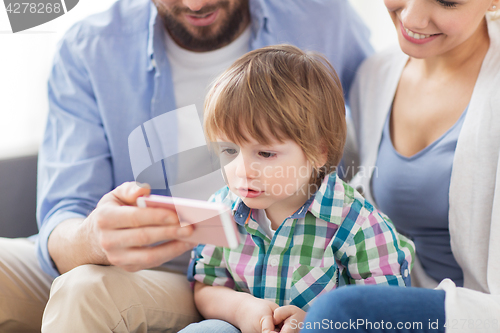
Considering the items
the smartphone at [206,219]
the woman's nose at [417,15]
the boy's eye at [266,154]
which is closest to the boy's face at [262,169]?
the boy's eye at [266,154]

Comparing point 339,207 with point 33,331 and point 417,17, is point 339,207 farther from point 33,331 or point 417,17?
point 33,331

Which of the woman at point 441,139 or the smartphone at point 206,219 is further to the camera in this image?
the woman at point 441,139

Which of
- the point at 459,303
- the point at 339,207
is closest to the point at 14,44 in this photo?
the point at 339,207

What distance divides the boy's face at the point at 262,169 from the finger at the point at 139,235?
0.17m

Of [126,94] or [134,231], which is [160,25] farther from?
[134,231]

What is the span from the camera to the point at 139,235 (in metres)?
0.72

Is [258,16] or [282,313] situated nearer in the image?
[282,313]

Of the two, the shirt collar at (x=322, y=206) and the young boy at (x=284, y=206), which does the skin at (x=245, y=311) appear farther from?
the shirt collar at (x=322, y=206)

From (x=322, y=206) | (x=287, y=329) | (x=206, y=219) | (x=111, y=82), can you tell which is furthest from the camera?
(x=111, y=82)

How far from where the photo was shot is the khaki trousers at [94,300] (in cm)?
83

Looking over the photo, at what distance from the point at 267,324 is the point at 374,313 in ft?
0.72

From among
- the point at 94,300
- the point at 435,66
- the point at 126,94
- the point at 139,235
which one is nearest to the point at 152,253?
the point at 139,235

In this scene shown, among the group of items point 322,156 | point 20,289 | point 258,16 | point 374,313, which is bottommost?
point 20,289

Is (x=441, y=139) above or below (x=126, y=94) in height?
below
